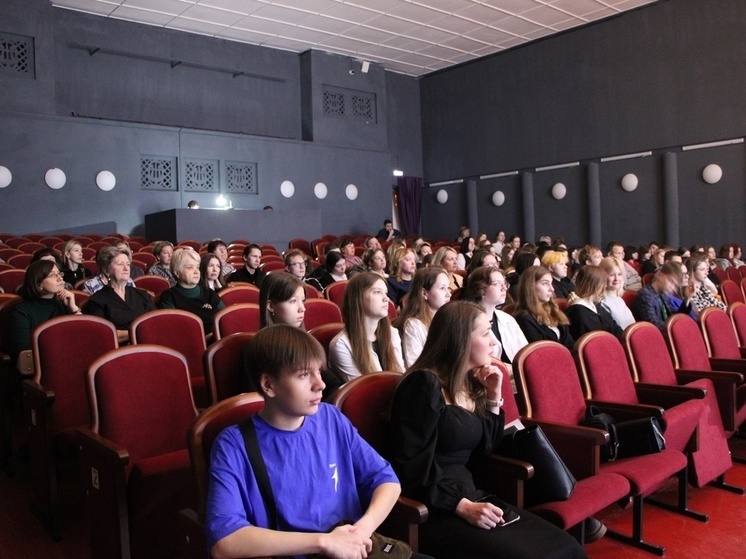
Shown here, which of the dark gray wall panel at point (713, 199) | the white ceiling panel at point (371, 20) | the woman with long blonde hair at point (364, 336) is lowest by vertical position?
the woman with long blonde hair at point (364, 336)

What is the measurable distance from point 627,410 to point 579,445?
538mm

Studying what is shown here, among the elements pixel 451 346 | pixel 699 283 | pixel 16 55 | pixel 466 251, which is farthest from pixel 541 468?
pixel 16 55

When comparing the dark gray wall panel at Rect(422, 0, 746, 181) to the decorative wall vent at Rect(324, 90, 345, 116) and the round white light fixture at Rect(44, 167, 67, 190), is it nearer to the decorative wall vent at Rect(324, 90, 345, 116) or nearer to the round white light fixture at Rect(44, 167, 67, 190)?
the decorative wall vent at Rect(324, 90, 345, 116)

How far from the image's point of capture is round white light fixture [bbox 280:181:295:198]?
45.9 feet

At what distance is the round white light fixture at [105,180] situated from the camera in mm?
11562

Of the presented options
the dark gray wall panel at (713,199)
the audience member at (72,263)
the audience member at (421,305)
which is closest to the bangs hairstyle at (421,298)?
the audience member at (421,305)

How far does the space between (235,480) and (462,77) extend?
1563 cm

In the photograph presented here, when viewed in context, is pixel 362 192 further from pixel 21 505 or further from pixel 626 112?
pixel 21 505

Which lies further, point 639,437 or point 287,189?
point 287,189

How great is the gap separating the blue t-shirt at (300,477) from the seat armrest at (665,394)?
7.16 ft

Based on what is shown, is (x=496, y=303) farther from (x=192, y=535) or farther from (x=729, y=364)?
(x=192, y=535)

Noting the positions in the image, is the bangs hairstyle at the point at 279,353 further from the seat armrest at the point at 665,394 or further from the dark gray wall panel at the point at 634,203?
the dark gray wall panel at the point at 634,203

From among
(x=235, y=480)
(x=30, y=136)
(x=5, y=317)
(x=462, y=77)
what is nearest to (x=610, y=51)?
(x=462, y=77)

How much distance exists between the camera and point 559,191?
562 inches
